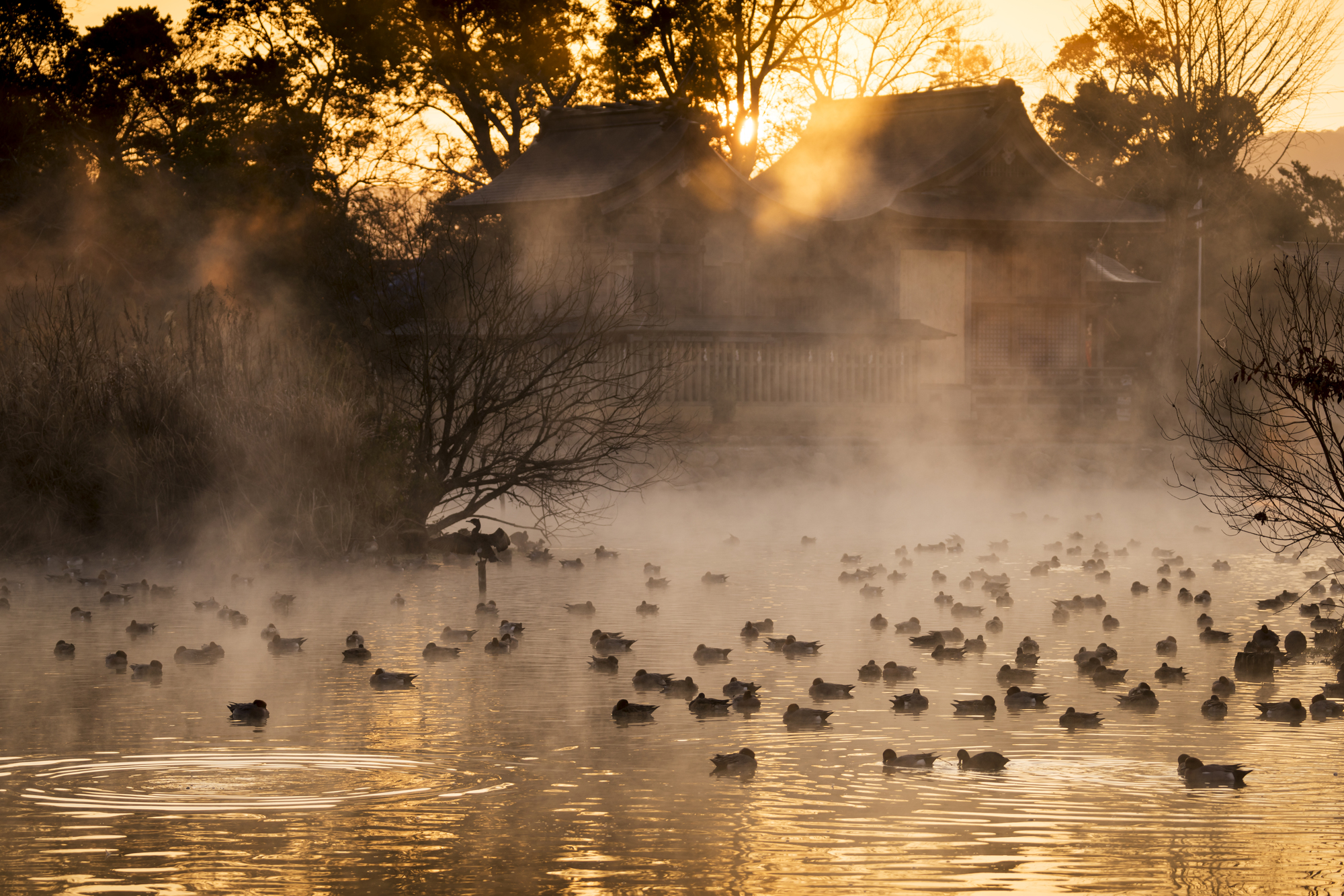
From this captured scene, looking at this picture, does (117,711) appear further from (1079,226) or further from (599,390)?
(1079,226)

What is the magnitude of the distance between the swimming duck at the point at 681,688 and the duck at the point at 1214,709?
365 cm

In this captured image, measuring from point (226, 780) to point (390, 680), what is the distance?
125 inches

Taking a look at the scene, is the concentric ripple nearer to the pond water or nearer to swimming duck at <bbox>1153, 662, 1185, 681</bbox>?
the pond water

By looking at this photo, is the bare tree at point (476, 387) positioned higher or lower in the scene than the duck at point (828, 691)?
higher

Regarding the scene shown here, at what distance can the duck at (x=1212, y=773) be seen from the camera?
9.68 metres

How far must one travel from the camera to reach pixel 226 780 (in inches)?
392

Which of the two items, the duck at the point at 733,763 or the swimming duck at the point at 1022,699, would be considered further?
the swimming duck at the point at 1022,699

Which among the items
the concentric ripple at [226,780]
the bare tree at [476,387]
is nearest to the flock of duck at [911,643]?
the concentric ripple at [226,780]

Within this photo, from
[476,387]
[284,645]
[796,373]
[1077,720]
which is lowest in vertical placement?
[1077,720]

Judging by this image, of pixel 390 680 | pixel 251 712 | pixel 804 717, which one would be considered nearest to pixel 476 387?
pixel 390 680

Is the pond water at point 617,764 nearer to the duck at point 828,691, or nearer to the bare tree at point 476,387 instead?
the duck at point 828,691

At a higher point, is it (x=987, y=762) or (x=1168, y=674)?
(x=1168, y=674)

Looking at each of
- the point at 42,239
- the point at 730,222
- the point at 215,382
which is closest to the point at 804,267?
the point at 730,222

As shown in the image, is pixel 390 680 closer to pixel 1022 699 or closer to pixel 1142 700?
pixel 1022 699
